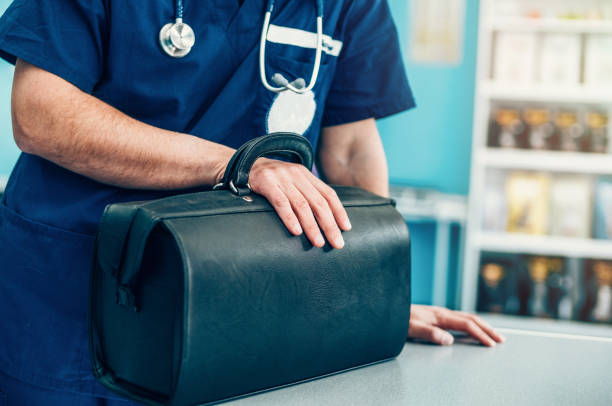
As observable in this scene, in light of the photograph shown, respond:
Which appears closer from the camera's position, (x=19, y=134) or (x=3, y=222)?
(x=19, y=134)

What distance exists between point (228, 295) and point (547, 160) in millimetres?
3058

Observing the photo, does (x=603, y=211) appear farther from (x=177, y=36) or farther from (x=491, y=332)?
(x=177, y=36)

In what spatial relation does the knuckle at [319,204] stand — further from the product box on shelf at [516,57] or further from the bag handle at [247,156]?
the product box on shelf at [516,57]

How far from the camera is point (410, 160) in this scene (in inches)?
151

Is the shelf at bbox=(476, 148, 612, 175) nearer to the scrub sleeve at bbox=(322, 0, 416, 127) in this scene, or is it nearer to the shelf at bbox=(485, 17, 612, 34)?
the shelf at bbox=(485, 17, 612, 34)

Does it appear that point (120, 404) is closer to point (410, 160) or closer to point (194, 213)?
point (194, 213)

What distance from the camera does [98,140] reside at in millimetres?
787

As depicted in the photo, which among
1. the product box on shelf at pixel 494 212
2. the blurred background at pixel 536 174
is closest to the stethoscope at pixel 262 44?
the blurred background at pixel 536 174

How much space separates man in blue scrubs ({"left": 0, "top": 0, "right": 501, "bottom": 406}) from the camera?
79 cm

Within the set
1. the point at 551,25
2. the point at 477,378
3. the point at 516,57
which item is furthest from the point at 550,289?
the point at 477,378

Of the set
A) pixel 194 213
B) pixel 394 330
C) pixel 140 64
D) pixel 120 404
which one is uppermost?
pixel 140 64

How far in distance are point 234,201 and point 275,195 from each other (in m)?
0.05

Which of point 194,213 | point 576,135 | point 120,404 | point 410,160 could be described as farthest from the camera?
point 410,160

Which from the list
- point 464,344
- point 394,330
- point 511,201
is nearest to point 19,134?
point 394,330
